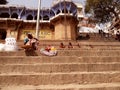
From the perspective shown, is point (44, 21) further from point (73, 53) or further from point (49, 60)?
point (49, 60)

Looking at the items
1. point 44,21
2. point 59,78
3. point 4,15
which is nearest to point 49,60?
point 59,78

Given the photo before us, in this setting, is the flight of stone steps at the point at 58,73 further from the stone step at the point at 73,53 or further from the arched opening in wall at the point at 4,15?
the arched opening in wall at the point at 4,15

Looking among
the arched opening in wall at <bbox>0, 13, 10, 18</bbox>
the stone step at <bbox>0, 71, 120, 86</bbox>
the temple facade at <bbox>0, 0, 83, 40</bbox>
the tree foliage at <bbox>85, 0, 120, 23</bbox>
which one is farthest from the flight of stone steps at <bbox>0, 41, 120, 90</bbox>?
the tree foliage at <bbox>85, 0, 120, 23</bbox>

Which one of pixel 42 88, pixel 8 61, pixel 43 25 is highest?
pixel 43 25

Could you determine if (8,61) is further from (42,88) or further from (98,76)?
(98,76)

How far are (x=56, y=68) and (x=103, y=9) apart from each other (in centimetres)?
2994

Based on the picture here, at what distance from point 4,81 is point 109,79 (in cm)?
276

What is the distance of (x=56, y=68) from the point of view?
251 inches

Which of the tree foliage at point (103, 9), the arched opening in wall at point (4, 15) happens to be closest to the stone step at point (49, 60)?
the arched opening in wall at point (4, 15)

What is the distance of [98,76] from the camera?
584 cm

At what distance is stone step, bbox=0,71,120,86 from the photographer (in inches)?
221

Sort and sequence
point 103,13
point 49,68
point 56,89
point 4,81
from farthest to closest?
point 103,13, point 49,68, point 4,81, point 56,89

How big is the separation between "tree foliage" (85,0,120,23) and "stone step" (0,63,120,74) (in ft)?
91.3

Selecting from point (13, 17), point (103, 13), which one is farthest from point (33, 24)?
point (103, 13)
